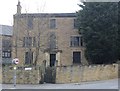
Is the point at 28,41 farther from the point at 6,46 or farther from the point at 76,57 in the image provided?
the point at 6,46

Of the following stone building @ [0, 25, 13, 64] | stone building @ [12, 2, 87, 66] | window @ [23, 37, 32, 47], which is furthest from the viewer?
stone building @ [0, 25, 13, 64]

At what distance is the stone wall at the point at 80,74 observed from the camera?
35.3 meters

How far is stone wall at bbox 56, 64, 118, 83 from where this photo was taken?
35.3m

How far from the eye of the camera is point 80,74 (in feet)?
117

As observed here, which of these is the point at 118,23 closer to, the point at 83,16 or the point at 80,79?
the point at 83,16

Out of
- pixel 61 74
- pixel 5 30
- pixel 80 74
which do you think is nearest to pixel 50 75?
pixel 61 74

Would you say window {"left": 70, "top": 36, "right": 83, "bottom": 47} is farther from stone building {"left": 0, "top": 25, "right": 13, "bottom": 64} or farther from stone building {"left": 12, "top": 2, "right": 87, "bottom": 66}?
stone building {"left": 0, "top": 25, "right": 13, "bottom": 64}

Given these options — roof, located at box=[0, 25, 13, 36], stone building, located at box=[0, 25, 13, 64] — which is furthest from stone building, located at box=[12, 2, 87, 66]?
roof, located at box=[0, 25, 13, 36]

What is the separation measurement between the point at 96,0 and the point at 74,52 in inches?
557

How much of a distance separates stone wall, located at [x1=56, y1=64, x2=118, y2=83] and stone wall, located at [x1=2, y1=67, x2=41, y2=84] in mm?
2190

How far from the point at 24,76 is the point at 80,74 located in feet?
19.3

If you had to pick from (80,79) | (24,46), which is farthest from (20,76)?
(24,46)

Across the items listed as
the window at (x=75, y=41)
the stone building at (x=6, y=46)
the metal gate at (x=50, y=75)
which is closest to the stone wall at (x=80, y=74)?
the metal gate at (x=50, y=75)

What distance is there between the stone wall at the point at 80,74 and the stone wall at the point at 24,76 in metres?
2.19
